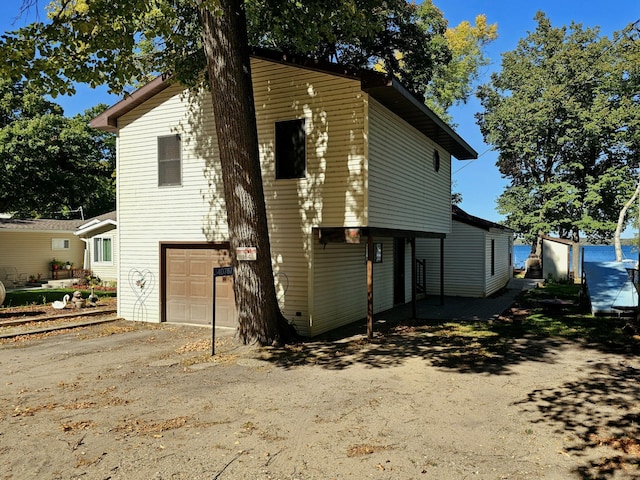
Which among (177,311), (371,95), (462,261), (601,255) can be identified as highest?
(371,95)

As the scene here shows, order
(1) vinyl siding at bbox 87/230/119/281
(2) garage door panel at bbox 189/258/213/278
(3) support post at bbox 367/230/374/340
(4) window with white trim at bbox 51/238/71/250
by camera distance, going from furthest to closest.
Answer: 1. (4) window with white trim at bbox 51/238/71/250
2. (1) vinyl siding at bbox 87/230/119/281
3. (2) garage door panel at bbox 189/258/213/278
4. (3) support post at bbox 367/230/374/340

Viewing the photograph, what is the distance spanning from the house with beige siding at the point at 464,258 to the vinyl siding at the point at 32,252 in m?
20.8

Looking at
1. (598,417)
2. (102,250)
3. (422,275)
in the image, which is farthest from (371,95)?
(102,250)

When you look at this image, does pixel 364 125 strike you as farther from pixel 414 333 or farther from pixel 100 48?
pixel 100 48

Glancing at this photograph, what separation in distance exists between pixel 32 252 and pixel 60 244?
5.52 ft

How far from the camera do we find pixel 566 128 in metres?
29.6

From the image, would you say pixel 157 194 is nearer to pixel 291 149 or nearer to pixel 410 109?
pixel 291 149

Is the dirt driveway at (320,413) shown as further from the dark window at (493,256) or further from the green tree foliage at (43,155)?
the green tree foliage at (43,155)

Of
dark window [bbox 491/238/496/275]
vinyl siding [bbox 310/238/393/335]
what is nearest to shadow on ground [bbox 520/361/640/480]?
vinyl siding [bbox 310/238/393/335]

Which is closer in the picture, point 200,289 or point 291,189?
point 291,189

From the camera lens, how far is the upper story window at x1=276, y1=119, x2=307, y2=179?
10.9m

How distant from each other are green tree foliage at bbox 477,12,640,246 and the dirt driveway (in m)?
23.5

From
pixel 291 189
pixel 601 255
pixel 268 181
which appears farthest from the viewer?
pixel 601 255

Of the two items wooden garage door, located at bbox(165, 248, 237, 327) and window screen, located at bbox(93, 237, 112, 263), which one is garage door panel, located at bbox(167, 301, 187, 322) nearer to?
wooden garage door, located at bbox(165, 248, 237, 327)
